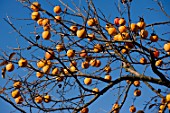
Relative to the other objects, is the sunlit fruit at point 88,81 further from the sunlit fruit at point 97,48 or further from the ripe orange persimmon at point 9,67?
the ripe orange persimmon at point 9,67

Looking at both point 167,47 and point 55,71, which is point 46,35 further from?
point 167,47

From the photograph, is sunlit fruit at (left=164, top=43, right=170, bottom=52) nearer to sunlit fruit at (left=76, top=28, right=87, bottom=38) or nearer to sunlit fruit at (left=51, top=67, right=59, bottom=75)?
sunlit fruit at (left=76, top=28, right=87, bottom=38)

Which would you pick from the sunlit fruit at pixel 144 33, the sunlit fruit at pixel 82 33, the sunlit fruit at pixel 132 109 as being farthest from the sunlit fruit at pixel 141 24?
the sunlit fruit at pixel 132 109

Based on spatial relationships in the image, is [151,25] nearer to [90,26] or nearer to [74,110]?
[90,26]

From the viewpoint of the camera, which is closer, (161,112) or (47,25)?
(47,25)

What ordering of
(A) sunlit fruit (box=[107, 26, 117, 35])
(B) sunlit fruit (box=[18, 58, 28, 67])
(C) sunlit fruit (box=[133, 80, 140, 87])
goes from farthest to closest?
(C) sunlit fruit (box=[133, 80, 140, 87]), (A) sunlit fruit (box=[107, 26, 117, 35]), (B) sunlit fruit (box=[18, 58, 28, 67])

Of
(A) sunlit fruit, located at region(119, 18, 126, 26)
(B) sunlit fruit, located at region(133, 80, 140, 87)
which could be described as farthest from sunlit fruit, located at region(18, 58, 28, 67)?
(B) sunlit fruit, located at region(133, 80, 140, 87)

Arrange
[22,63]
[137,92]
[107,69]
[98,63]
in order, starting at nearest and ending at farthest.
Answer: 1. [22,63]
2. [98,63]
3. [107,69]
4. [137,92]

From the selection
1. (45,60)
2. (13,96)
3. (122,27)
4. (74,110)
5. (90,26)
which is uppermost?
(90,26)

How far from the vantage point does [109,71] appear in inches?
161

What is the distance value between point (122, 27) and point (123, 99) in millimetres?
1367

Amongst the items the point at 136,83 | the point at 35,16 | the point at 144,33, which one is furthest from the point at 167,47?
the point at 35,16

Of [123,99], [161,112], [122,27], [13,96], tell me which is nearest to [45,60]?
[13,96]

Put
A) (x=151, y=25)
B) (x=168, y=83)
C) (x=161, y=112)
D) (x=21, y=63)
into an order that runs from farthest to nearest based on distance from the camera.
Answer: (x=161, y=112), (x=151, y=25), (x=168, y=83), (x=21, y=63)
